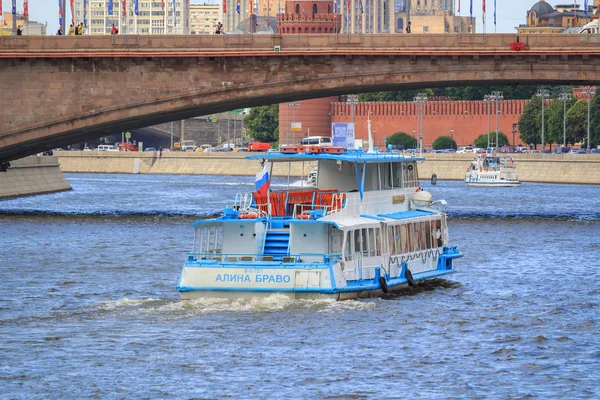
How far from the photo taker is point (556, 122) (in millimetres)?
157000

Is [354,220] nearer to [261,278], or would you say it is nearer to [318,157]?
[318,157]

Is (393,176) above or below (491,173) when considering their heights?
above

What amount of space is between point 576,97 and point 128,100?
392 ft

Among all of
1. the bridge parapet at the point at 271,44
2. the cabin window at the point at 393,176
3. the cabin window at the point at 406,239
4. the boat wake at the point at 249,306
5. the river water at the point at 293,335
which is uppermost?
the bridge parapet at the point at 271,44

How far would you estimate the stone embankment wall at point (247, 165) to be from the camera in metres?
126

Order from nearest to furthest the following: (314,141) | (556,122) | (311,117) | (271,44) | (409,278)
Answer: (409,278), (271,44), (314,141), (556,122), (311,117)

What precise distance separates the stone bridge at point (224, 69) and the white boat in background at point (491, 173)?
49186mm

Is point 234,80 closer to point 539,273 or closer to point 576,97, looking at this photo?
point 539,273

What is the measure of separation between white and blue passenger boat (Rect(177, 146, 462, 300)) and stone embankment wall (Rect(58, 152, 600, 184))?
84.7 meters

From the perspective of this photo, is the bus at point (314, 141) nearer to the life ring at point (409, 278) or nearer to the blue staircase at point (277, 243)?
the life ring at point (409, 278)

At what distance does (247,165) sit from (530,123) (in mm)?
37063

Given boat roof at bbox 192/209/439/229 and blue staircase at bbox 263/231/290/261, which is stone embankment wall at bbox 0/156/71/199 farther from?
blue staircase at bbox 263/231/290/261

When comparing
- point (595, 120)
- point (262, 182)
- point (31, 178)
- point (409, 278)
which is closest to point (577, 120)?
point (595, 120)

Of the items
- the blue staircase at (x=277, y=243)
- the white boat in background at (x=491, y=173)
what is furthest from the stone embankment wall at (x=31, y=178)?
the blue staircase at (x=277, y=243)
